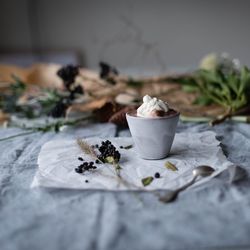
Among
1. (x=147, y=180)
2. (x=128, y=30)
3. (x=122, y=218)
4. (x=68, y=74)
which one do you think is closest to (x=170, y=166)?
(x=147, y=180)

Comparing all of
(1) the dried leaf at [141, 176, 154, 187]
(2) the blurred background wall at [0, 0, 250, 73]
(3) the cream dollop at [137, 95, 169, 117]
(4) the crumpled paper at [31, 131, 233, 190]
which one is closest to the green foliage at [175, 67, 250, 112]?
(4) the crumpled paper at [31, 131, 233, 190]

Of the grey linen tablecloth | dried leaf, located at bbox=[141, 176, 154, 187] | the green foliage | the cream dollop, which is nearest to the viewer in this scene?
the grey linen tablecloth

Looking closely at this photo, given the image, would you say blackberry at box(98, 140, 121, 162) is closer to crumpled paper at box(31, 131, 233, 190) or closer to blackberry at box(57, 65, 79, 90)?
crumpled paper at box(31, 131, 233, 190)

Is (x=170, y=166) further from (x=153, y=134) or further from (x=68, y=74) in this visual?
(x=68, y=74)

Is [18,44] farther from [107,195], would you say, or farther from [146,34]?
[107,195]

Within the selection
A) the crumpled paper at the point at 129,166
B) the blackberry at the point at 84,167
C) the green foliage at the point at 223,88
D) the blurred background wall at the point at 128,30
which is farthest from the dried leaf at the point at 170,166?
the blurred background wall at the point at 128,30

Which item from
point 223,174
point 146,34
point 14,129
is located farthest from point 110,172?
point 146,34
